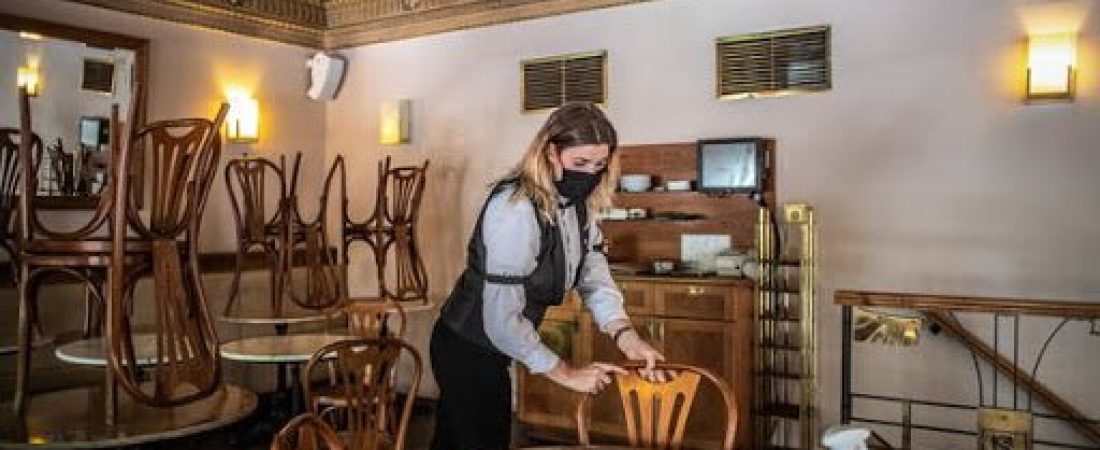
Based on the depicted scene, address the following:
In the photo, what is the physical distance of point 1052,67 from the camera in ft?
13.5

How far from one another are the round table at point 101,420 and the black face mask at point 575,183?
1.22m

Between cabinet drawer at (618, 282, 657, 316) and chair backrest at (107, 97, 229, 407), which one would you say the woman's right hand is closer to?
chair backrest at (107, 97, 229, 407)

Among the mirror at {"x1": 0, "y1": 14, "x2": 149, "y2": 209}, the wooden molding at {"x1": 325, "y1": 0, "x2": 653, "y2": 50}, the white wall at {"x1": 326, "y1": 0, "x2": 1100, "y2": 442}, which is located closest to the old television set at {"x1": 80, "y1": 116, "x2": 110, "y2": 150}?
the mirror at {"x1": 0, "y1": 14, "x2": 149, "y2": 209}

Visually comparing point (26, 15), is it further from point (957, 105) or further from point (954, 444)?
point (954, 444)

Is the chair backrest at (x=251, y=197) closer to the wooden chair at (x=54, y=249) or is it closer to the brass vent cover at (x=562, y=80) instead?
the brass vent cover at (x=562, y=80)

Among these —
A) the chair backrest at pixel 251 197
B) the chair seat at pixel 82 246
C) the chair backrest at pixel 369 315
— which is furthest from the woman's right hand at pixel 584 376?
the chair backrest at pixel 251 197

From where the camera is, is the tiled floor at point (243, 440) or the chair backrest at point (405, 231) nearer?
the tiled floor at point (243, 440)

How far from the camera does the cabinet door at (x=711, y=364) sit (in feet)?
14.7

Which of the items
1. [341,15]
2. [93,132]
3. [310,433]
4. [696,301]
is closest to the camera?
[310,433]

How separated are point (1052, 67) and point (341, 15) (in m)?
4.83

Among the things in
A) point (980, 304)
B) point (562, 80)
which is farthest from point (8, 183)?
point (980, 304)

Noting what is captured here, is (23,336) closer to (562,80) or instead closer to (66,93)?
(66,93)

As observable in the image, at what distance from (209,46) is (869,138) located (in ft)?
14.3

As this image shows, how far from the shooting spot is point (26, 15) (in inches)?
195
